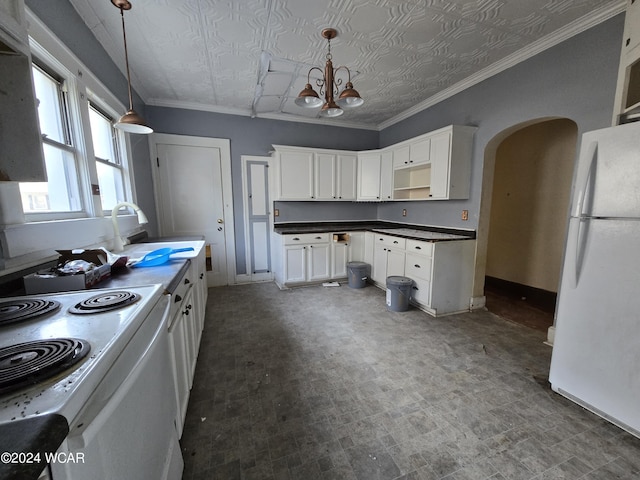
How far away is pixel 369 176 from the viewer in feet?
13.9

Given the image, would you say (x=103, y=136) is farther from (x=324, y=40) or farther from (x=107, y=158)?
(x=324, y=40)

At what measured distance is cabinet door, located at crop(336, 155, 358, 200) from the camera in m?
4.25

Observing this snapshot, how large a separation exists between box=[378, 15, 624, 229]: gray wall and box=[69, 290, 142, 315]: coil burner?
3.28 m

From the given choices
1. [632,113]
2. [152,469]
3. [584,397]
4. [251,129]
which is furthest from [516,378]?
[251,129]

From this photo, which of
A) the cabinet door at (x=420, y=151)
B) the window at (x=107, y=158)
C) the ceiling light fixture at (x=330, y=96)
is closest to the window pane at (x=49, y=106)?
the window at (x=107, y=158)

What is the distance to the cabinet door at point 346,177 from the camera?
425 centimetres

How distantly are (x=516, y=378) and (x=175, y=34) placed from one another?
390cm

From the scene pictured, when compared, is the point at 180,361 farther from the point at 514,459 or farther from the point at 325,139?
the point at 325,139

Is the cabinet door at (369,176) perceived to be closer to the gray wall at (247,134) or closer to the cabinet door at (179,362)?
the gray wall at (247,134)

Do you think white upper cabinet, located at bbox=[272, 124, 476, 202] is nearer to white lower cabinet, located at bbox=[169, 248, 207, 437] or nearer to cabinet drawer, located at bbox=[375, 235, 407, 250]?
cabinet drawer, located at bbox=[375, 235, 407, 250]

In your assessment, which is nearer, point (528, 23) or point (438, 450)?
point (438, 450)

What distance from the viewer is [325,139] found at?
4473 mm

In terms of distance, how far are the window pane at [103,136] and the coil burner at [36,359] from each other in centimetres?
226

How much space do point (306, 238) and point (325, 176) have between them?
1.08 m
